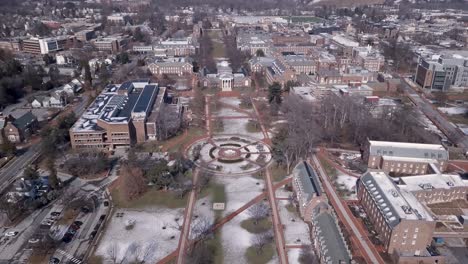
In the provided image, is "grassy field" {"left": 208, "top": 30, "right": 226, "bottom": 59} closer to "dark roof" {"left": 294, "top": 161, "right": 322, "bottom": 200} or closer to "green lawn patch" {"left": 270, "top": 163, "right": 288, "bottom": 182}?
"green lawn patch" {"left": 270, "top": 163, "right": 288, "bottom": 182}

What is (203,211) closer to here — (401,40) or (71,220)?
(71,220)

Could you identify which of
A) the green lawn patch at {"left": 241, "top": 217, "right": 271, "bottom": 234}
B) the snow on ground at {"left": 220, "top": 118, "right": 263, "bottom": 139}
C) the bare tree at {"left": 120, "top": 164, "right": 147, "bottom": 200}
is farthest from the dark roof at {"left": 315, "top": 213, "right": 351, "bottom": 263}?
the snow on ground at {"left": 220, "top": 118, "right": 263, "bottom": 139}

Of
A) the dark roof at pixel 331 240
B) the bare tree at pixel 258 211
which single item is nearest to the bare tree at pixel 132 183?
the bare tree at pixel 258 211

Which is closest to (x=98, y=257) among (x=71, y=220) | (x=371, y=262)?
(x=71, y=220)

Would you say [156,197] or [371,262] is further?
[156,197]

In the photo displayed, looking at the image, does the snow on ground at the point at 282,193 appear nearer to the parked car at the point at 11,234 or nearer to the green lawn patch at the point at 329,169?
the green lawn patch at the point at 329,169
